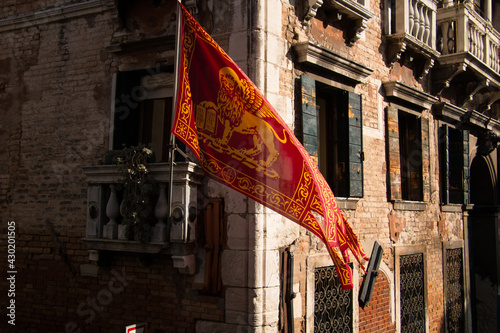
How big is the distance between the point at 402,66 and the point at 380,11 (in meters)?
1.18

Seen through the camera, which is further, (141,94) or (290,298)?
(141,94)

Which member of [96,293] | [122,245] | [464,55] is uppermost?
[464,55]

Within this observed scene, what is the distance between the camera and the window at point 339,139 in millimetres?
8039

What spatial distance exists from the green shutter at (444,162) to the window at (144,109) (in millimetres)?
6195

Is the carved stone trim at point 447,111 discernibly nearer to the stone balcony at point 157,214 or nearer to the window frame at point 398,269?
the window frame at point 398,269

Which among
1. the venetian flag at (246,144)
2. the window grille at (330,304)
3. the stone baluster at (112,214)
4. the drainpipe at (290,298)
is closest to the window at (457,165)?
the window grille at (330,304)

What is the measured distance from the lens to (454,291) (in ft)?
36.4

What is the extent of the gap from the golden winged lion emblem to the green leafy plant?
126cm

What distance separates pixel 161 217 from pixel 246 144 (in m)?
1.70

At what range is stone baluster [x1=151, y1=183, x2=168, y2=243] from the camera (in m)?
6.39

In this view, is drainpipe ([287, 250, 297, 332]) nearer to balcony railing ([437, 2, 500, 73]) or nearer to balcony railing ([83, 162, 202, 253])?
balcony railing ([83, 162, 202, 253])

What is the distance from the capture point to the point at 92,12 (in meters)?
7.76

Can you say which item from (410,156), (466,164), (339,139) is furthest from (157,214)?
(466,164)

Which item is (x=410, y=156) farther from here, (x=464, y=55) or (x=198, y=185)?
(x=198, y=185)
